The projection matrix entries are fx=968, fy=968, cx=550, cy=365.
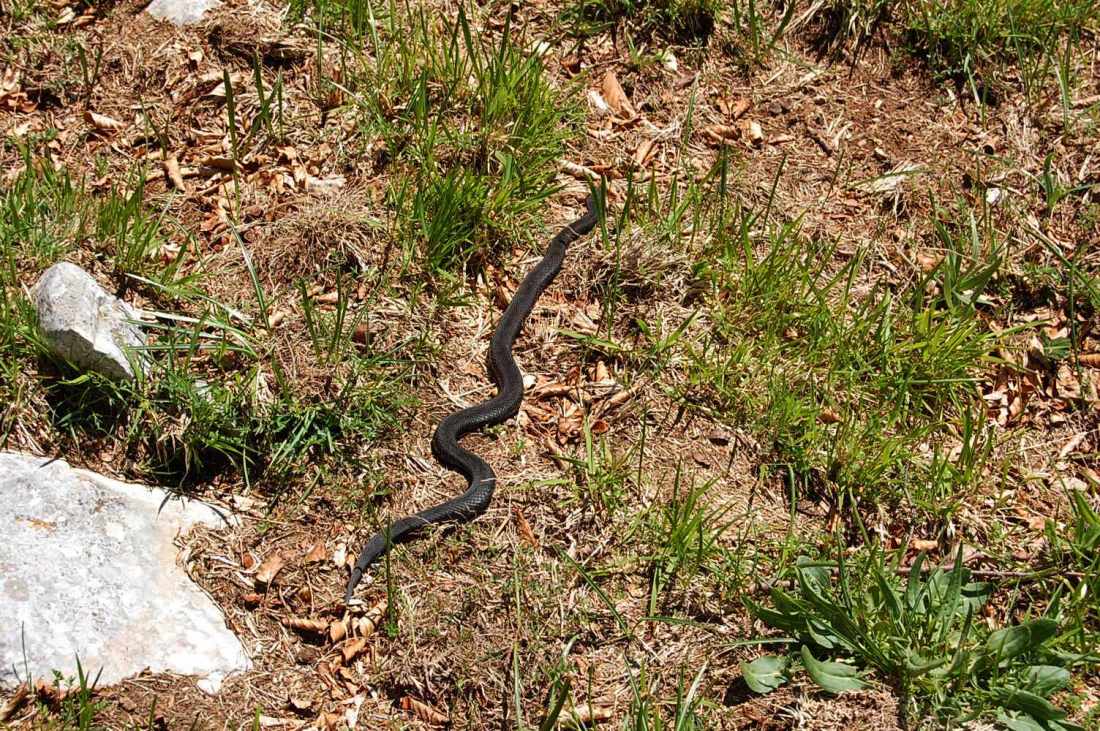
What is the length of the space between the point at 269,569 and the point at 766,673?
72.4 inches

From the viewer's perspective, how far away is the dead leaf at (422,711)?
333 cm

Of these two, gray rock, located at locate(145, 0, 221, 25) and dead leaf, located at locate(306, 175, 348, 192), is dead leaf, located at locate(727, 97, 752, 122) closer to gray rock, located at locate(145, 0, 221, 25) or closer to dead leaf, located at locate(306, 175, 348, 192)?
dead leaf, located at locate(306, 175, 348, 192)

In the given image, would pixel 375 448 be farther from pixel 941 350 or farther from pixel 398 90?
pixel 941 350

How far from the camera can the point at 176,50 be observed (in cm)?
482

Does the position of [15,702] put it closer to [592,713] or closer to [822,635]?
[592,713]

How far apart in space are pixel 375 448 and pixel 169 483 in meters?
0.80

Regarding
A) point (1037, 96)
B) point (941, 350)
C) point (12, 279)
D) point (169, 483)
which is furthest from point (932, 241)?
point (12, 279)

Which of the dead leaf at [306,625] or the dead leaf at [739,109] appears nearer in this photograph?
the dead leaf at [306,625]

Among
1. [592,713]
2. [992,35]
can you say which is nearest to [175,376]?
[592,713]

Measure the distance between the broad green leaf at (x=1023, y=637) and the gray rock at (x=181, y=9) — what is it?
4.56 metres

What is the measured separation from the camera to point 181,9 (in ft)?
16.2

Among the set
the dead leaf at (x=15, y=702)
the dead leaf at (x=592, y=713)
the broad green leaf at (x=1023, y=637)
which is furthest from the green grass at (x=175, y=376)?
the broad green leaf at (x=1023, y=637)

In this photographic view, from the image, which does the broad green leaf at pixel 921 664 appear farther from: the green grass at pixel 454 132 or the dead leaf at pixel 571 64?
the dead leaf at pixel 571 64

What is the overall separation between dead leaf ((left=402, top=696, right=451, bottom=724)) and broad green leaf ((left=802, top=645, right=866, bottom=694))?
4.05 ft
